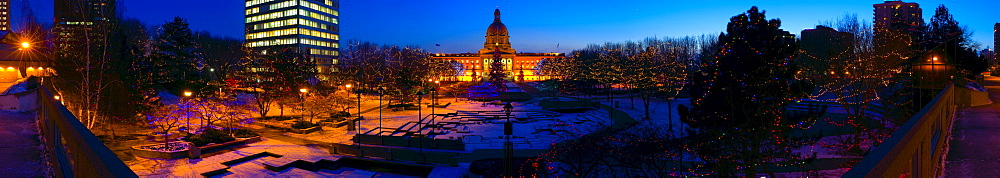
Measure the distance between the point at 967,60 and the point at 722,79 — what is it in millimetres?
27990

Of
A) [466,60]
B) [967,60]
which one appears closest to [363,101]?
[967,60]

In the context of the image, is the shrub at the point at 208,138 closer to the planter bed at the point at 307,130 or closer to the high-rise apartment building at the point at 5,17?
the planter bed at the point at 307,130

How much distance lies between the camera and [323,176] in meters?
22.2

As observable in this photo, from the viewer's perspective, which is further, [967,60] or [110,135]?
[967,60]

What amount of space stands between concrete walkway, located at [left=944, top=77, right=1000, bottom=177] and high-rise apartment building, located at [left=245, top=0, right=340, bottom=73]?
Result: 4832 inches

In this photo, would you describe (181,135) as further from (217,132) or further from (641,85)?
(641,85)

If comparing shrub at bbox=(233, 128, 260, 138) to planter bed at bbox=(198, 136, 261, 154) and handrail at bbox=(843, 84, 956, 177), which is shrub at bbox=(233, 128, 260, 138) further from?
handrail at bbox=(843, 84, 956, 177)

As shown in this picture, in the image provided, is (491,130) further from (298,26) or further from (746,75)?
(298,26)

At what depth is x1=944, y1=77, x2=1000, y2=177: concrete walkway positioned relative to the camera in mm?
6668

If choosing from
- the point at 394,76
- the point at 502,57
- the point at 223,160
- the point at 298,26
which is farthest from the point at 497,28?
the point at 223,160

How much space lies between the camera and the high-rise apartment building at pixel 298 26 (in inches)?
5049

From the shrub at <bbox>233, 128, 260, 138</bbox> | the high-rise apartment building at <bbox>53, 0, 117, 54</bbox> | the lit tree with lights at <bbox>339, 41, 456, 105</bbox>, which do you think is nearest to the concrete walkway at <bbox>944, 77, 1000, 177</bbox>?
the high-rise apartment building at <bbox>53, 0, 117, 54</bbox>

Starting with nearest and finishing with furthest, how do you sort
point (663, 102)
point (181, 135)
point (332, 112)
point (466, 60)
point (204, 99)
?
point (181, 135), point (204, 99), point (332, 112), point (663, 102), point (466, 60)

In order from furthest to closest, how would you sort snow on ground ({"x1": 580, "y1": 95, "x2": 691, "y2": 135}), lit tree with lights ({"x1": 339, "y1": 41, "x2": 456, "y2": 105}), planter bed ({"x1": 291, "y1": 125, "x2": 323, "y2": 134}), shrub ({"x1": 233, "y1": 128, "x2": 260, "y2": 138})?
lit tree with lights ({"x1": 339, "y1": 41, "x2": 456, "y2": 105}) < snow on ground ({"x1": 580, "y1": 95, "x2": 691, "y2": 135}) < planter bed ({"x1": 291, "y1": 125, "x2": 323, "y2": 134}) < shrub ({"x1": 233, "y1": 128, "x2": 260, "y2": 138})
